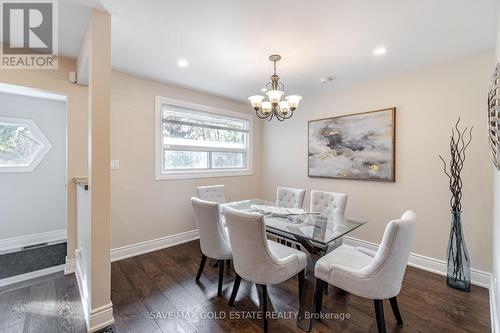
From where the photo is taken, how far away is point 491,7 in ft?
5.35

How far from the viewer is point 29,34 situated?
2006 mm

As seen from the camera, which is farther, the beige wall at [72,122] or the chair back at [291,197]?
the chair back at [291,197]

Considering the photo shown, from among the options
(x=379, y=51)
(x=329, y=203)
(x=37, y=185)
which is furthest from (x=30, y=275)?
(x=379, y=51)

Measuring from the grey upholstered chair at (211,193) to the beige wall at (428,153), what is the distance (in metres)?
1.74

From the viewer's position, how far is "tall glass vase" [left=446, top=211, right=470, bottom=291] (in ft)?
7.41

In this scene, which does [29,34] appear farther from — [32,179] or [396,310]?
[396,310]

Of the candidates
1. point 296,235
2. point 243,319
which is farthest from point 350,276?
point 243,319

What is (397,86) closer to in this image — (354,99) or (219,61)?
(354,99)

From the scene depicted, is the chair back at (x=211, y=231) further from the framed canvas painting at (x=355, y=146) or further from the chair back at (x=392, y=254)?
the framed canvas painting at (x=355, y=146)

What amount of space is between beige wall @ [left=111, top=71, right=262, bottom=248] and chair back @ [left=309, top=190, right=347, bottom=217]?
6.53 ft

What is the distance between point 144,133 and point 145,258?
1.75 metres

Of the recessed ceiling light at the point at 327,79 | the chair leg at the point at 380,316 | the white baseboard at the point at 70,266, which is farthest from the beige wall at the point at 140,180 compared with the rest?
the chair leg at the point at 380,316

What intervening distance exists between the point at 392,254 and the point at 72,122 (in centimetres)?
337

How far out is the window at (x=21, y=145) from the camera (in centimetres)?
300
